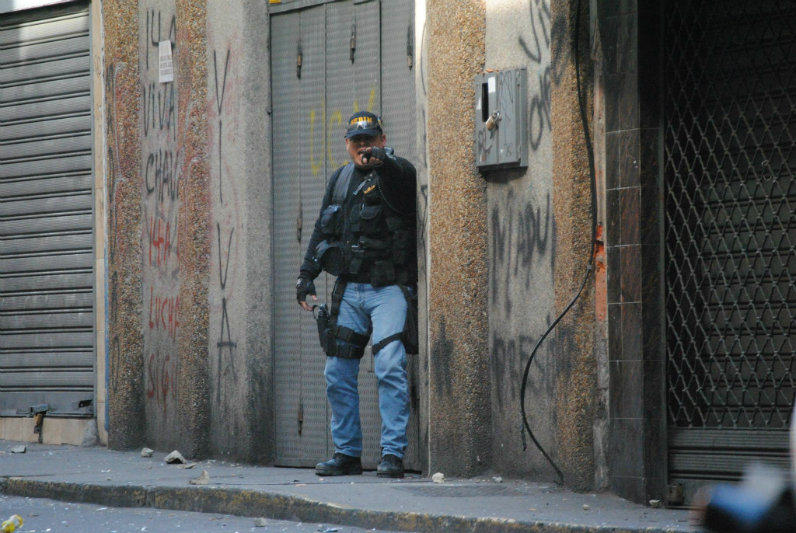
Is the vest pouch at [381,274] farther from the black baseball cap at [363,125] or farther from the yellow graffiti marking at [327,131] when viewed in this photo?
the yellow graffiti marking at [327,131]

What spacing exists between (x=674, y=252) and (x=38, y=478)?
12.7 feet

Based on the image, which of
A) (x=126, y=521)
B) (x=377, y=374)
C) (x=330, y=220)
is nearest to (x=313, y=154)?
(x=330, y=220)

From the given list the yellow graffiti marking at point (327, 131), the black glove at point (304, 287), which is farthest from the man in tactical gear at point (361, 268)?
the yellow graffiti marking at point (327, 131)

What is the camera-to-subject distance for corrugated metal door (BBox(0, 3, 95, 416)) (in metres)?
10.9

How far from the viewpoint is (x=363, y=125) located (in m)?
8.09

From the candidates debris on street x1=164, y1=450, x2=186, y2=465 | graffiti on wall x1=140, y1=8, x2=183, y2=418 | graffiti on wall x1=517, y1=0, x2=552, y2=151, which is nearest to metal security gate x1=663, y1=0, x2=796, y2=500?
graffiti on wall x1=517, y1=0, x2=552, y2=151

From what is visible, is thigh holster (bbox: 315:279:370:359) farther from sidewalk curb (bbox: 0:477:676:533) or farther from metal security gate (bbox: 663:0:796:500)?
metal security gate (bbox: 663:0:796:500)

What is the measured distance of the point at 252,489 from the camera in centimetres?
695

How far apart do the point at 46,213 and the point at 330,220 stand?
384cm

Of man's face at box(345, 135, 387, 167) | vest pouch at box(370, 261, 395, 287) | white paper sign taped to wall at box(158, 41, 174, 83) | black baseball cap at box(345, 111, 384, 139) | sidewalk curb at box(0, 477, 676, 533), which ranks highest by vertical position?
white paper sign taped to wall at box(158, 41, 174, 83)

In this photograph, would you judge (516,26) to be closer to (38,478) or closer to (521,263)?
(521,263)

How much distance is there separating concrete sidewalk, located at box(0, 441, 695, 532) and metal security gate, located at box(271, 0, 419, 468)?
51cm

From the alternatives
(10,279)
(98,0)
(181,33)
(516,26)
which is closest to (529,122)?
(516,26)

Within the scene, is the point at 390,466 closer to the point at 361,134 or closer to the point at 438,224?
the point at 438,224
